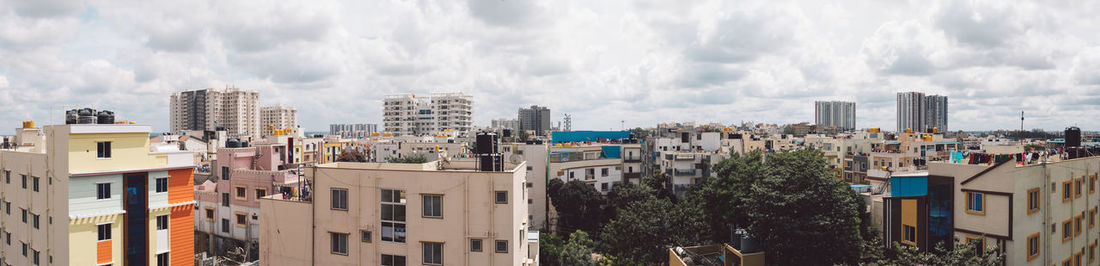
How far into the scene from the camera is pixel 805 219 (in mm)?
31656

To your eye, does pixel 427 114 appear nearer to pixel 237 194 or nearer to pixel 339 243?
pixel 237 194

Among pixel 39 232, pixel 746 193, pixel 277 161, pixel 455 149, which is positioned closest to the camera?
pixel 39 232

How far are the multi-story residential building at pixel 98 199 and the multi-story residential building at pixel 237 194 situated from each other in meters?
12.2

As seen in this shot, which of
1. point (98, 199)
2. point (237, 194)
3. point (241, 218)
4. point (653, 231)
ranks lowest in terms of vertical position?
Answer: point (653, 231)

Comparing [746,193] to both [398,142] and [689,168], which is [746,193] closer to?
[689,168]

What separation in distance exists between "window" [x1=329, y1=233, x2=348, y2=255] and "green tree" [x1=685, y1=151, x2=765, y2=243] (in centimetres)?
2841

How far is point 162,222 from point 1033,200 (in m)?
36.2

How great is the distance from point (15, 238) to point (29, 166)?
15.1ft

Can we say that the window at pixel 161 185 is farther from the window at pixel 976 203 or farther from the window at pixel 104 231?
the window at pixel 976 203

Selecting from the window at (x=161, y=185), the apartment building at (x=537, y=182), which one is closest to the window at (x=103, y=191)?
the window at (x=161, y=185)

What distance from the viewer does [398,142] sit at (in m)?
105

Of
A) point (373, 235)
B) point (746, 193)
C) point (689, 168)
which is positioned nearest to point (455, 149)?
point (689, 168)

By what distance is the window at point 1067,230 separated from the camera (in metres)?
23.7

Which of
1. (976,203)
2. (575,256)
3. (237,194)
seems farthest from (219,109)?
(976,203)
